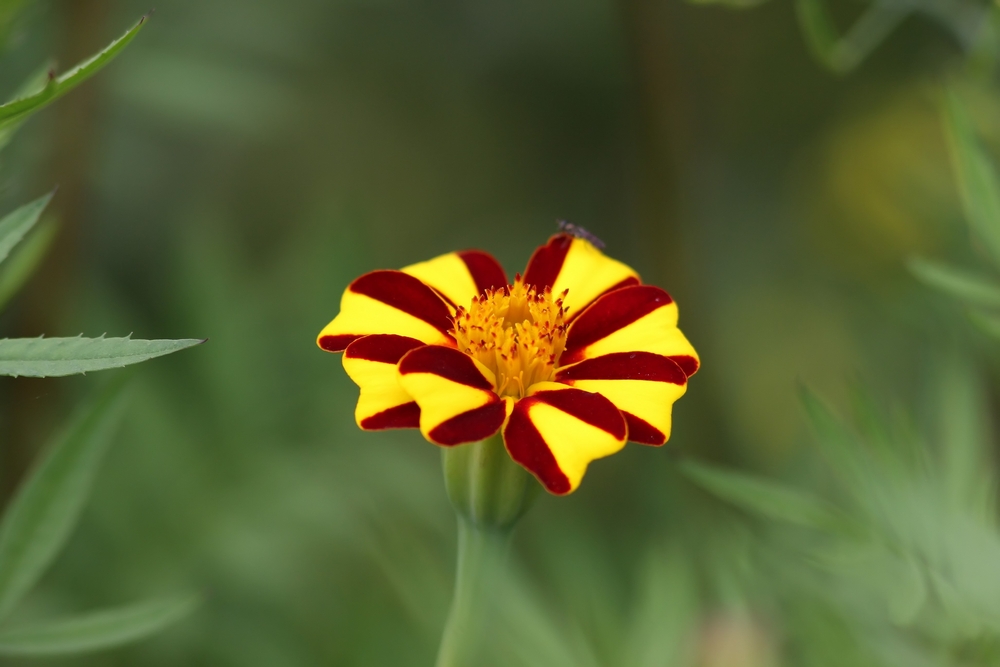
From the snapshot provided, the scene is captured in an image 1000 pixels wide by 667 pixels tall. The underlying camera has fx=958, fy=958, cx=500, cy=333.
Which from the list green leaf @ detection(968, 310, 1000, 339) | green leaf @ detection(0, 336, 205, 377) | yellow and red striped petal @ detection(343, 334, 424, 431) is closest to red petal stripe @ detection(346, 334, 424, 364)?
yellow and red striped petal @ detection(343, 334, 424, 431)

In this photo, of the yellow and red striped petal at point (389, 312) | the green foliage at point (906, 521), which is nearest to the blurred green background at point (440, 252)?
the green foliage at point (906, 521)

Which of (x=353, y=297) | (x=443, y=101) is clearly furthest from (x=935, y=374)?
(x=443, y=101)

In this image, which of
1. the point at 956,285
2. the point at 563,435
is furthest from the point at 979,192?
the point at 563,435

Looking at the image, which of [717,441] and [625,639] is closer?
[625,639]

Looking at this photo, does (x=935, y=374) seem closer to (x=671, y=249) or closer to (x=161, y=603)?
(x=671, y=249)

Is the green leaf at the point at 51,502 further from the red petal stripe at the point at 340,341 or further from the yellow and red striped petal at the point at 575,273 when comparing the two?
the yellow and red striped petal at the point at 575,273

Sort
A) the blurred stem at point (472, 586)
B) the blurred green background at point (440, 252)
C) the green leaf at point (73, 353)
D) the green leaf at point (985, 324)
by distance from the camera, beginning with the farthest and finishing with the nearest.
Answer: the blurred green background at point (440, 252) → the green leaf at point (985, 324) → the blurred stem at point (472, 586) → the green leaf at point (73, 353)
